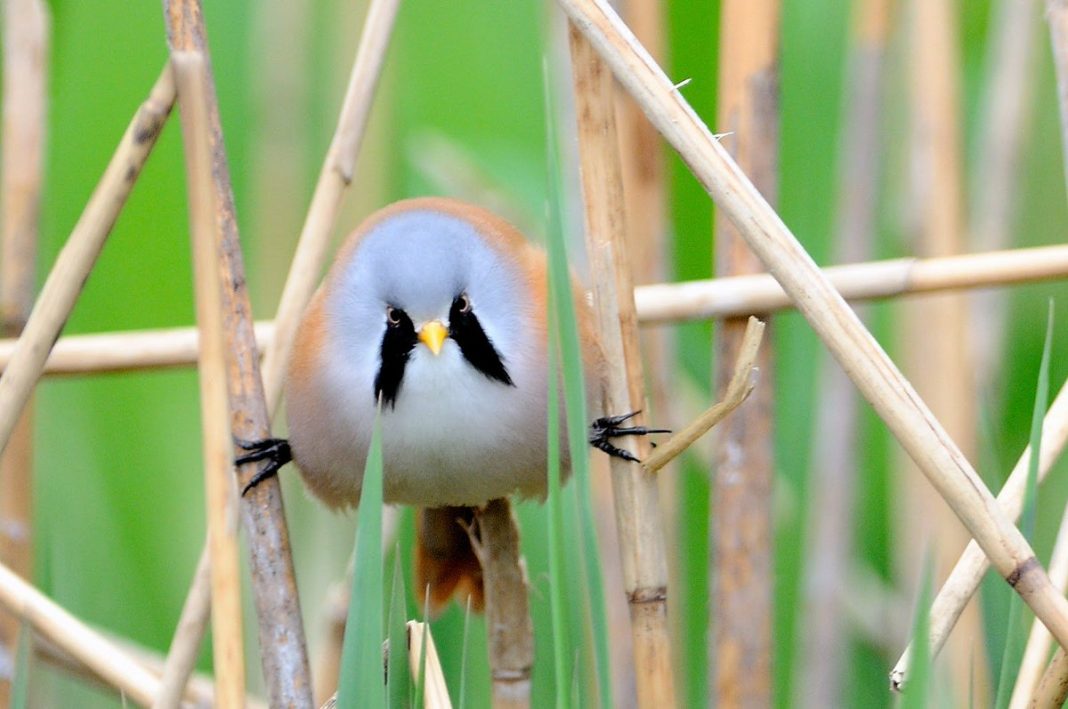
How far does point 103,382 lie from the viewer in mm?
2201

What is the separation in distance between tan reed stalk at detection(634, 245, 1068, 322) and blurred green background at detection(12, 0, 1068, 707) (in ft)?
1.50

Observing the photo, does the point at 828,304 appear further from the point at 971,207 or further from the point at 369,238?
the point at 971,207

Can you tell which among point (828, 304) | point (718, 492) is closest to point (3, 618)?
point (718, 492)

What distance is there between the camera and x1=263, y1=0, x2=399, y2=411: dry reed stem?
1372mm

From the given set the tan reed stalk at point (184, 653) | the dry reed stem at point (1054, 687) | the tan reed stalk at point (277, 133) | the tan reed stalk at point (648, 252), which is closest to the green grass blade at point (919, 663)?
the dry reed stem at point (1054, 687)

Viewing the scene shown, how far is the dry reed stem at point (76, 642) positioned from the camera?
1.36 m

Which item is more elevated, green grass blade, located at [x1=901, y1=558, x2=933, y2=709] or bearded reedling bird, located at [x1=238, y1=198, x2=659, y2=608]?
bearded reedling bird, located at [x1=238, y1=198, x2=659, y2=608]

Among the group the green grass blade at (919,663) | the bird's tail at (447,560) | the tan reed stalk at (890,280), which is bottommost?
the green grass blade at (919,663)

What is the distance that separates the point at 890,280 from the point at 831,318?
0.45m

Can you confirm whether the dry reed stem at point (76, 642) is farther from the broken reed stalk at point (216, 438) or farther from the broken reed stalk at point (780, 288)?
the broken reed stalk at point (216, 438)

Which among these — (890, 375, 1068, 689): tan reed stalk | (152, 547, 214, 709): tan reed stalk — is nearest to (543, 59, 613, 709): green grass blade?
(890, 375, 1068, 689): tan reed stalk

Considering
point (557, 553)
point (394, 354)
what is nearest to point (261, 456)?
point (394, 354)

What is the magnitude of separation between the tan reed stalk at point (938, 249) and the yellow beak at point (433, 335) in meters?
0.81

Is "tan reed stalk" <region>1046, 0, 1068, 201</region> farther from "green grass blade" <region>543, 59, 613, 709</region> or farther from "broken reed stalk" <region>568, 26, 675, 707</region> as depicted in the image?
"green grass blade" <region>543, 59, 613, 709</region>
